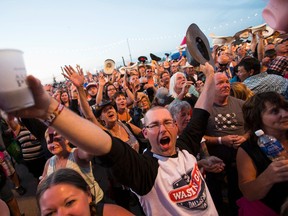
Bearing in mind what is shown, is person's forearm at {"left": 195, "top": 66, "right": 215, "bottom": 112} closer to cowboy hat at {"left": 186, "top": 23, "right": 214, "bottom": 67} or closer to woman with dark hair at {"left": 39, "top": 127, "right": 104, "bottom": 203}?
cowboy hat at {"left": 186, "top": 23, "right": 214, "bottom": 67}

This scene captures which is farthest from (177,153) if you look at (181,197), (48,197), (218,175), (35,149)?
(35,149)

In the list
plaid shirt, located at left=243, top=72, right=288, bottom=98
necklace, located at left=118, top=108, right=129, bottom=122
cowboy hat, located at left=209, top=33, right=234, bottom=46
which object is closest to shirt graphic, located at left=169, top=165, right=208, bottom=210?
plaid shirt, located at left=243, top=72, right=288, bottom=98

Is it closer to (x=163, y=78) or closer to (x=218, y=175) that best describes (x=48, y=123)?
(x=218, y=175)

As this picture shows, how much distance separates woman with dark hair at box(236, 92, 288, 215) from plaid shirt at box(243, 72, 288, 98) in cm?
149

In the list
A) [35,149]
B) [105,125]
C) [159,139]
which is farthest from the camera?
[35,149]

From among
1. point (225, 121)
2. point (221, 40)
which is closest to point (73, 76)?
point (225, 121)

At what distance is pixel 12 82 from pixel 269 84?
351 cm

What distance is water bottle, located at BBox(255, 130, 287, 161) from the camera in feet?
5.67

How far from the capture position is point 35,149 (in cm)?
382

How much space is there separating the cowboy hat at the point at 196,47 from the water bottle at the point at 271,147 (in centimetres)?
85

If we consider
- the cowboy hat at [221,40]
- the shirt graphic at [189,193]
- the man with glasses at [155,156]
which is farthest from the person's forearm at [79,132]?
the cowboy hat at [221,40]

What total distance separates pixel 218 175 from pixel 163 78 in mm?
3552

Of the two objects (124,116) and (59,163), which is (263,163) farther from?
(124,116)

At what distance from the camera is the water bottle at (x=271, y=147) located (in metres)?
1.73
